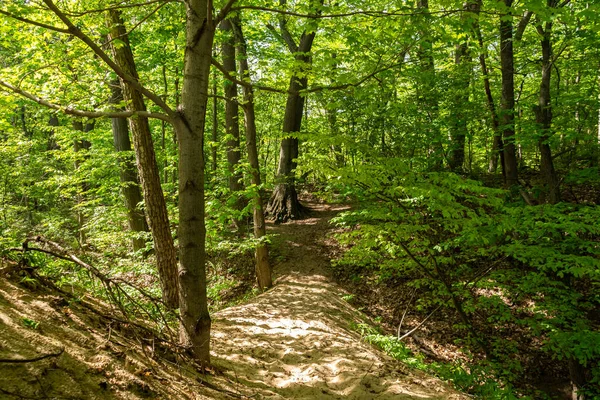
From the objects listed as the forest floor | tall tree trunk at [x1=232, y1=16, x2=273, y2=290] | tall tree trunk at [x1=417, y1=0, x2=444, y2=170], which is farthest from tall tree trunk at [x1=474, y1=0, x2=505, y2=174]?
the forest floor

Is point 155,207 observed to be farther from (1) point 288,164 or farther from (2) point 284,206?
(2) point 284,206

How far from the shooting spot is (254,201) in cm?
680

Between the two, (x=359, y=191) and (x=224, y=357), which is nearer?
(x=224, y=357)

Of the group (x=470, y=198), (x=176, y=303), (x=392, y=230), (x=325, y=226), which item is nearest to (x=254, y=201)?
(x=176, y=303)

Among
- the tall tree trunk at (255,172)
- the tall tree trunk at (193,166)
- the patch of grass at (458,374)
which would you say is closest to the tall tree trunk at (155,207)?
the tall tree trunk at (255,172)

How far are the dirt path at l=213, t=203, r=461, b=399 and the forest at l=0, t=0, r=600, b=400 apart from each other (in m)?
0.39

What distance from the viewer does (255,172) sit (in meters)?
6.81

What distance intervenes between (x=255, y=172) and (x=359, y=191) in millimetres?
2409

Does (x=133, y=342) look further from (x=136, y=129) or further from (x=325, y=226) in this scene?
(x=325, y=226)

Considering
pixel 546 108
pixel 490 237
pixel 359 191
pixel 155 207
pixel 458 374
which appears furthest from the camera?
pixel 546 108

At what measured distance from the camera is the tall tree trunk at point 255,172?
21.3 ft

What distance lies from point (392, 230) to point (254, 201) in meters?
2.86

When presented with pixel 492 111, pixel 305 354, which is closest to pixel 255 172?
pixel 305 354

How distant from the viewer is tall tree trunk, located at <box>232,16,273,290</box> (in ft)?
21.3
